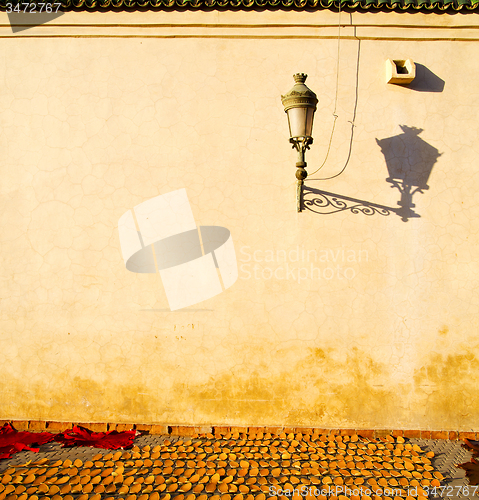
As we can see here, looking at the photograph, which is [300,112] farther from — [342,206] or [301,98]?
[342,206]

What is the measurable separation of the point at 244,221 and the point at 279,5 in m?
2.05

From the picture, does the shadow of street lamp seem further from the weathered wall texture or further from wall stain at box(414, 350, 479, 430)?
wall stain at box(414, 350, 479, 430)

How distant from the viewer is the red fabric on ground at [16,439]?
2.74 m

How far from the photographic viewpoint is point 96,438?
2979 millimetres

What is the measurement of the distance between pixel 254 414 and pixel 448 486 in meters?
1.52

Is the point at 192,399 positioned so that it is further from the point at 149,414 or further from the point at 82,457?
the point at 82,457

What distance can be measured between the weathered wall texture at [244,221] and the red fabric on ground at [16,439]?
0.58ft

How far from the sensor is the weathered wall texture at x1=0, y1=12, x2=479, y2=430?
3191 mm

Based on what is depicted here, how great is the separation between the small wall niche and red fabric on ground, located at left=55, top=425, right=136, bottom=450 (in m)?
3.97

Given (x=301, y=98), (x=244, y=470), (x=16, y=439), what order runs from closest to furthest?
(x=244, y=470), (x=301, y=98), (x=16, y=439)

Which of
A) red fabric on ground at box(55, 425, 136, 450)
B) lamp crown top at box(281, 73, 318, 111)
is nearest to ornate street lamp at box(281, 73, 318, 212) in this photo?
lamp crown top at box(281, 73, 318, 111)

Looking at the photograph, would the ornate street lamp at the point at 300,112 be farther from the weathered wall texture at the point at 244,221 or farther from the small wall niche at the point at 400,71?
the small wall niche at the point at 400,71

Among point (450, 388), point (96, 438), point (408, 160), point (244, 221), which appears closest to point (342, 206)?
point (408, 160)

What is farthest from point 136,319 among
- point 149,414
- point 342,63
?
point 342,63
